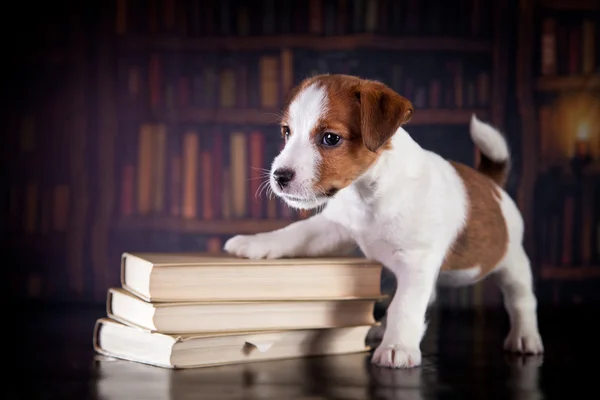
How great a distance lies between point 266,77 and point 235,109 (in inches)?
6.9

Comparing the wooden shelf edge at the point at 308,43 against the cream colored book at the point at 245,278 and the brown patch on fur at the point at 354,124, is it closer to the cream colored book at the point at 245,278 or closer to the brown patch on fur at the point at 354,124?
the brown patch on fur at the point at 354,124

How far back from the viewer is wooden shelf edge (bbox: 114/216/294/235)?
10.2ft

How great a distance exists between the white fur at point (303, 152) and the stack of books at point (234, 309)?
0.44 feet

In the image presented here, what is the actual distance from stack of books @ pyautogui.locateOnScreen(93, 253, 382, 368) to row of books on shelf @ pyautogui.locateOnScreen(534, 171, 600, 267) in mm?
1599

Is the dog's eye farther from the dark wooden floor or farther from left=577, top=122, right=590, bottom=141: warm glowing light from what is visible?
left=577, top=122, right=590, bottom=141: warm glowing light

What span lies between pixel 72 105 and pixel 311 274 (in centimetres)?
182

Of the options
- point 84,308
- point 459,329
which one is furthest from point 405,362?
point 84,308

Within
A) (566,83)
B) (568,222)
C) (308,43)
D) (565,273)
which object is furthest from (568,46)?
(308,43)

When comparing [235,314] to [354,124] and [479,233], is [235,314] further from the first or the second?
[479,233]

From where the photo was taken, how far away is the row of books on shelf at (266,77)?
3.11 m

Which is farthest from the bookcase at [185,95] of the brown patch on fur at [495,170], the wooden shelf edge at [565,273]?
the brown patch on fur at [495,170]

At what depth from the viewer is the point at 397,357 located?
61.6 inches

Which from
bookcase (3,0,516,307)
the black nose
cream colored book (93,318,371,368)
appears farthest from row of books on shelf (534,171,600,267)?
the black nose

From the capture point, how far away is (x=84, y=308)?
2.56 meters
